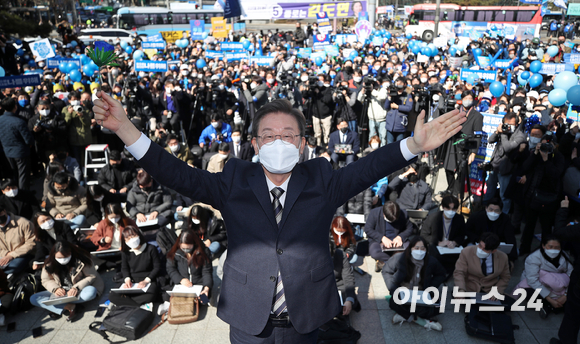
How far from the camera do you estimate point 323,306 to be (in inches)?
62.2

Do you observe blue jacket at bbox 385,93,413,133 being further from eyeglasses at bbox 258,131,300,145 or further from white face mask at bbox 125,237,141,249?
eyeglasses at bbox 258,131,300,145

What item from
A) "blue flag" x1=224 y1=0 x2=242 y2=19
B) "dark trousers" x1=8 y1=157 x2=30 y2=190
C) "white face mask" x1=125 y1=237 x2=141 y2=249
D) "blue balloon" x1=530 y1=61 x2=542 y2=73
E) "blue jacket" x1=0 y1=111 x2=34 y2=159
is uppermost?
"blue flag" x1=224 y1=0 x2=242 y2=19

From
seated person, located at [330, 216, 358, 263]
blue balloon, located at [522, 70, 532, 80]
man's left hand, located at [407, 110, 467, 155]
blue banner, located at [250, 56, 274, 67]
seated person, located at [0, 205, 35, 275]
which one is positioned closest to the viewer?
man's left hand, located at [407, 110, 467, 155]

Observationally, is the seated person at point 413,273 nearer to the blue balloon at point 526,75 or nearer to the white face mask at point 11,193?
the white face mask at point 11,193

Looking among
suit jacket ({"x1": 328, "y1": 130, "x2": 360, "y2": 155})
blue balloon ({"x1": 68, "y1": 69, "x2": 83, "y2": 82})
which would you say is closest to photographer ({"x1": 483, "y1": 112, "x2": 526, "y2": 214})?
suit jacket ({"x1": 328, "y1": 130, "x2": 360, "y2": 155})

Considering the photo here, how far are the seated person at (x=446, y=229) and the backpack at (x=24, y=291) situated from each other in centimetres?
474

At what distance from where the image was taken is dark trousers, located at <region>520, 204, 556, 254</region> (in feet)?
17.3

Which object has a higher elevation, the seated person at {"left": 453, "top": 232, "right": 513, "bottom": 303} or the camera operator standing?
the camera operator standing

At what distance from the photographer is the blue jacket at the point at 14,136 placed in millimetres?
6445

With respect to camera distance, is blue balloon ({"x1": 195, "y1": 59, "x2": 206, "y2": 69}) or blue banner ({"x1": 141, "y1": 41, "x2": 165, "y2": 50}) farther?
blue banner ({"x1": 141, "y1": 41, "x2": 165, "y2": 50})

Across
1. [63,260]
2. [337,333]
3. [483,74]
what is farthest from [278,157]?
[483,74]

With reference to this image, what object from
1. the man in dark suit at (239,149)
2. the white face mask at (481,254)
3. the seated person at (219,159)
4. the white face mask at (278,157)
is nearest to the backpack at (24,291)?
the seated person at (219,159)

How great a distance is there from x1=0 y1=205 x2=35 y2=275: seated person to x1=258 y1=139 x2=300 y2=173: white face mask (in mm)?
4744

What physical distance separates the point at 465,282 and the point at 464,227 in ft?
3.24
